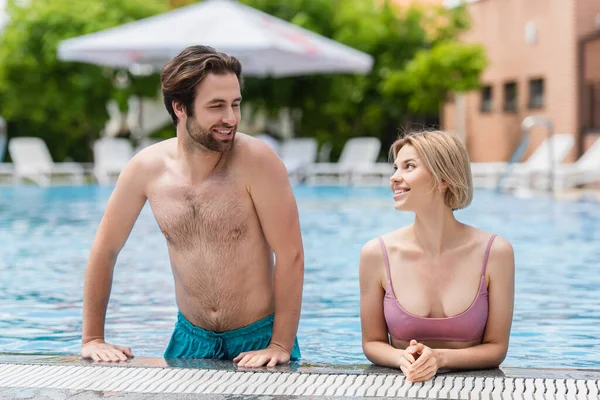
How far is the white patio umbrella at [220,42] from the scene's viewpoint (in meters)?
16.4

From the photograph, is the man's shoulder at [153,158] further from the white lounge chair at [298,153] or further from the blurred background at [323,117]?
the white lounge chair at [298,153]

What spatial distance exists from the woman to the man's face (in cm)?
59

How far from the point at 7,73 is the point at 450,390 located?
806 inches

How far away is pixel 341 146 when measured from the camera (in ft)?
81.1

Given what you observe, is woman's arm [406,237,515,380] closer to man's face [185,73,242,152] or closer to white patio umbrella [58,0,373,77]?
man's face [185,73,242,152]

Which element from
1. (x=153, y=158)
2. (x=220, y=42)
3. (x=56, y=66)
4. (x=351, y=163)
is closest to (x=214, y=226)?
(x=153, y=158)

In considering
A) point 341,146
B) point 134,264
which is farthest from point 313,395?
point 341,146

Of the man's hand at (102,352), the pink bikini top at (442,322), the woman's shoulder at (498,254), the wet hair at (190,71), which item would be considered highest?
the wet hair at (190,71)

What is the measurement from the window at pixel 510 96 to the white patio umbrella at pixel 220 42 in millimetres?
8608

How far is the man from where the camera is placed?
11.1 ft

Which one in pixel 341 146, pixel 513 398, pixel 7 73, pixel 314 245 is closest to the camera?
pixel 513 398

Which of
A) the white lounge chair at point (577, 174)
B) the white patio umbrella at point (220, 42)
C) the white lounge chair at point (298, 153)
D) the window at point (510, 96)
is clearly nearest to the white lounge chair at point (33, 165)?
the white patio umbrella at point (220, 42)

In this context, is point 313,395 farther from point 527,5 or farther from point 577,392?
point 527,5

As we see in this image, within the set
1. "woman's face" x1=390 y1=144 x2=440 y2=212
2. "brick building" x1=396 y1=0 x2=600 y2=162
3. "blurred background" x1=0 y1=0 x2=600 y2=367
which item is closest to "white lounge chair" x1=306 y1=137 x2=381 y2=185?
"blurred background" x1=0 y1=0 x2=600 y2=367
